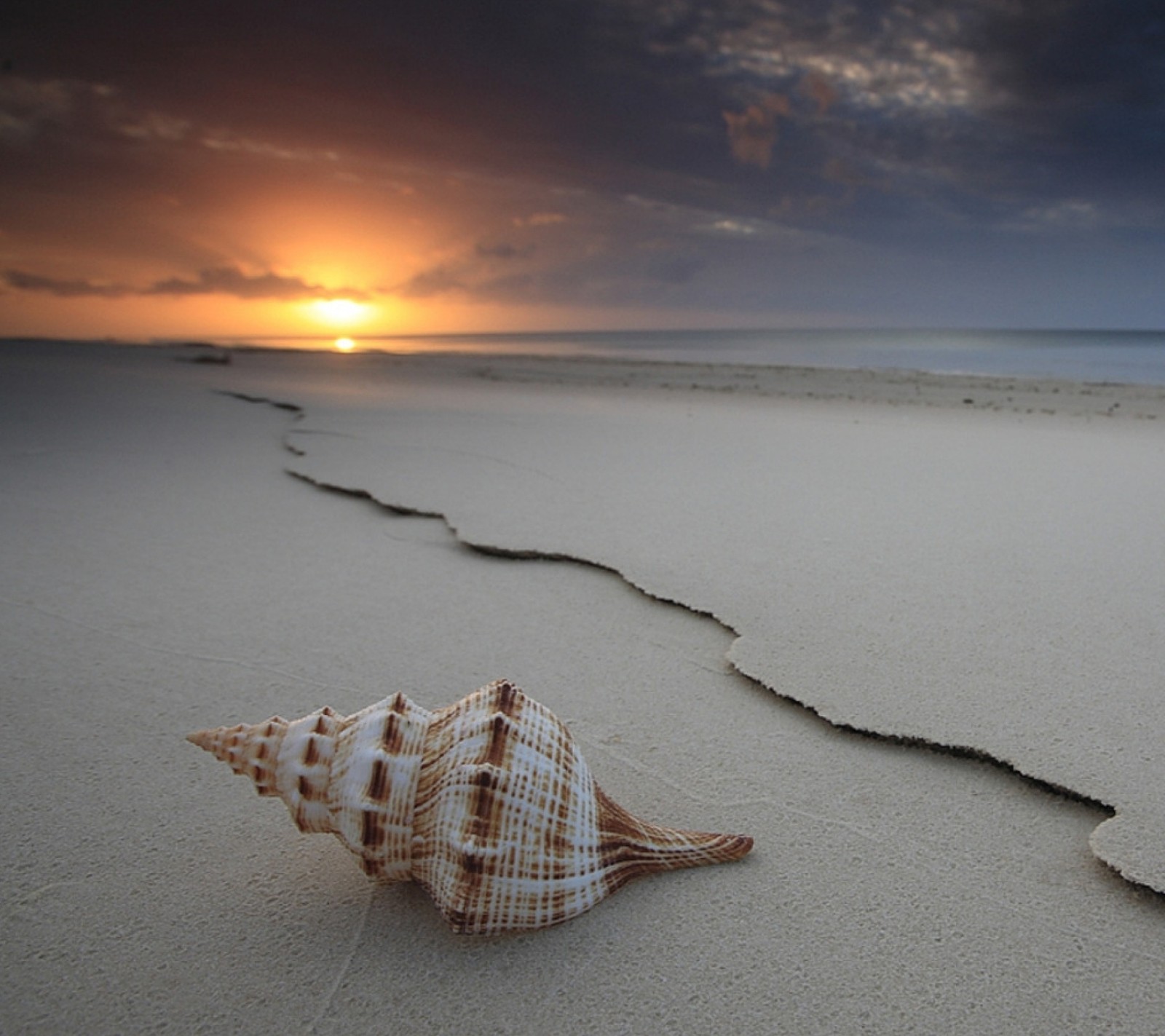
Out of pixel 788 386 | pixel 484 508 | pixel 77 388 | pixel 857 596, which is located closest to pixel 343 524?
pixel 484 508

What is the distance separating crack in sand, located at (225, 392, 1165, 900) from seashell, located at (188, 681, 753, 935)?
1.94 feet

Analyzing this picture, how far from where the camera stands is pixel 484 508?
3.21 meters

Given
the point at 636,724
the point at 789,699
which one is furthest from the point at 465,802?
the point at 789,699

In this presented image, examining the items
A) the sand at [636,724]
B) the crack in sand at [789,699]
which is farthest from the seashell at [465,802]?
the crack in sand at [789,699]

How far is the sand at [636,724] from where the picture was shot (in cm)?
106

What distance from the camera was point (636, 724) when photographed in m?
1.68

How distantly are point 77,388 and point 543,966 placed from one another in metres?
7.90

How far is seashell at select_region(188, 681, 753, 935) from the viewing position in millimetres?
1094

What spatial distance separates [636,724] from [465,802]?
65 centimetres

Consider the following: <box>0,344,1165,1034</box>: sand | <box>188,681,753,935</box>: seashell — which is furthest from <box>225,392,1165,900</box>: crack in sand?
<box>188,681,753,935</box>: seashell

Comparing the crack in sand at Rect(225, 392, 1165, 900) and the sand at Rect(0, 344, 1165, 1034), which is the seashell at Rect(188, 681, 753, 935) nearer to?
the sand at Rect(0, 344, 1165, 1034)

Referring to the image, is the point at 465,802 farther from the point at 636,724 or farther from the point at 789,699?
the point at 789,699

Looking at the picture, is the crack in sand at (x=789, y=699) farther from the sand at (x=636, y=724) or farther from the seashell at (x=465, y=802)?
the seashell at (x=465, y=802)

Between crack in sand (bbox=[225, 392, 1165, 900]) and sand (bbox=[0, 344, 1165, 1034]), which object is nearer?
sand (bbox=[0, 344, 1165, 1034])
